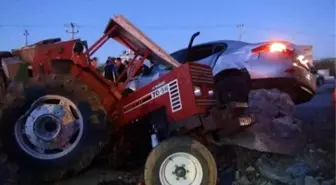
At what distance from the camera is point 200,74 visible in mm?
5555

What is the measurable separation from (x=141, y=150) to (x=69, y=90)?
1.61 metres

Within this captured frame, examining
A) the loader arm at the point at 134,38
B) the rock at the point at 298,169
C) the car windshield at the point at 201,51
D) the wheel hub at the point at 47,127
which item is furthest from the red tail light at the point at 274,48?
the wheel hub at the point at 47,127

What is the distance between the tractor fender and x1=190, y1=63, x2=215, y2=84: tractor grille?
5.31ft

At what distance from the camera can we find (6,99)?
5.49 m

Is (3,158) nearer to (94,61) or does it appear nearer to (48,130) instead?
(48,130)

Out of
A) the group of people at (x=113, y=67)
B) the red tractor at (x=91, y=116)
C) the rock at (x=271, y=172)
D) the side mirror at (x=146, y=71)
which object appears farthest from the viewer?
the side mirror at (x=146, y=71)

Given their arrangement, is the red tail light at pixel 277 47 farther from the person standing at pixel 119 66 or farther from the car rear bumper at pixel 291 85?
the person standing at pixel 119 66

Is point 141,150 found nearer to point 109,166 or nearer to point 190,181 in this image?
point 109,166

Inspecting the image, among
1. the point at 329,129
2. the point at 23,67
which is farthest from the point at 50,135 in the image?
the point at 329,129

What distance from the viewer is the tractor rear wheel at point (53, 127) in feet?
17.6

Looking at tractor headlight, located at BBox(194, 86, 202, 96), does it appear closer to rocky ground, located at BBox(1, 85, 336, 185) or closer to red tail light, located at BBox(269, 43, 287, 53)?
rocky ground, located at BBox(1, 85, 336, 185)

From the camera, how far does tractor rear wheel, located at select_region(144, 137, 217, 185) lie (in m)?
Answer: 4.80

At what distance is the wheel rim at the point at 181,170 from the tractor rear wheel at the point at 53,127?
3.38 feet

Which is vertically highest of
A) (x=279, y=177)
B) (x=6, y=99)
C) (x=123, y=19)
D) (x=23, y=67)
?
(x=123, y=19)
